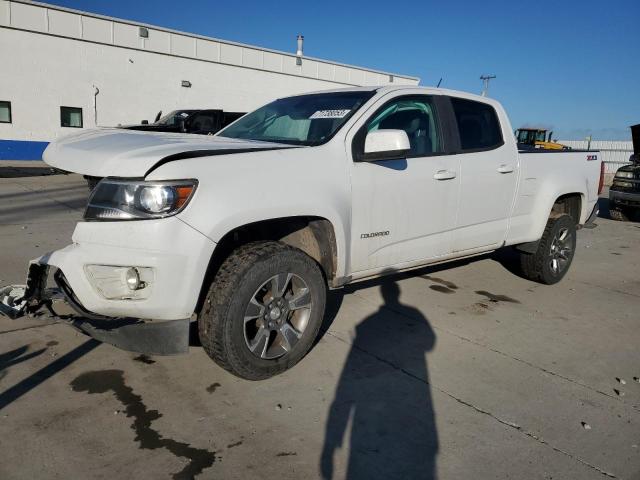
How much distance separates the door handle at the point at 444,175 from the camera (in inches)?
158

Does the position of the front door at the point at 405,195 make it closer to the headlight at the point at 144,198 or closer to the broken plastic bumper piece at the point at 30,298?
the headlight at the point at 144,198

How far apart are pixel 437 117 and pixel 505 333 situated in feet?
6.10

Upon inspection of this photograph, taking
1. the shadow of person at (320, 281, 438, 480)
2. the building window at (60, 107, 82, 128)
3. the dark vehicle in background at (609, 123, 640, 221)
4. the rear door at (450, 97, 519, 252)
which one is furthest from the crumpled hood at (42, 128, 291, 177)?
the building window at (60, 107, 82, 128)

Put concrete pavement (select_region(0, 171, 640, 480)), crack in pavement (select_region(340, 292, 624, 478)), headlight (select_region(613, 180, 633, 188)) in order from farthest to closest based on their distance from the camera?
headlight (select_region(613, 180, 633, 188)) < crack in pavement (select_region(340, 292, 624, 478)) < concrete pavement (select_region(0, 171, 640, 480))

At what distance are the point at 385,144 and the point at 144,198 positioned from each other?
1614 mm

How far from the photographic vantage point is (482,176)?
4449mm

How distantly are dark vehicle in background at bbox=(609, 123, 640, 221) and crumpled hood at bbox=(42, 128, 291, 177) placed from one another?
Answer: 33.7 ft

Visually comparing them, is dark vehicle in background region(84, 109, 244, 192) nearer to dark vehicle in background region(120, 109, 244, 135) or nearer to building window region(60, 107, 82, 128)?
dark vehicle in background region(120, 109, 244, 135)

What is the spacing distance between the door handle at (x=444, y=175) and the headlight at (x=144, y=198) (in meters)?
2.04

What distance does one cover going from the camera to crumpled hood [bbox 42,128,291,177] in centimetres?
271

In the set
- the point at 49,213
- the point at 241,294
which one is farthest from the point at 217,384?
the point at 49,213

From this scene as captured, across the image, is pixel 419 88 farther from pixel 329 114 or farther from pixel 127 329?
pixel 127 329

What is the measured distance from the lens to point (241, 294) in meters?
2.91

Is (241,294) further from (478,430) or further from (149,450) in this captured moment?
(478,430)
